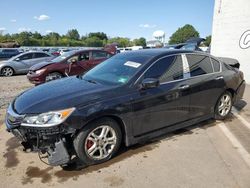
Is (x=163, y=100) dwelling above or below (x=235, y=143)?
above

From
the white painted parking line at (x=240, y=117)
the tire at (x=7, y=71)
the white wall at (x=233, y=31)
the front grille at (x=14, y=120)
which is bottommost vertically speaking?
the tire at (x=7, y=71)

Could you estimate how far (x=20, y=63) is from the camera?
1462 cm

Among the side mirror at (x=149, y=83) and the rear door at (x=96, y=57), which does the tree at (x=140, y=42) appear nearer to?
the rear door at (x=96, y=57)

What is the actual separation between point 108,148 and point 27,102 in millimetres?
1358

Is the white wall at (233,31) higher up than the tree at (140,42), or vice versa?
the white wall at (233,31)

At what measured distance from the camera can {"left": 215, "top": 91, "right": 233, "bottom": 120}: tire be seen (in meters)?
5.35

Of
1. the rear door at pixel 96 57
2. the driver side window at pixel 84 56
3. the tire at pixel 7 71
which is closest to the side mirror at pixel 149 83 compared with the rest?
the rear door at pixel 96 57

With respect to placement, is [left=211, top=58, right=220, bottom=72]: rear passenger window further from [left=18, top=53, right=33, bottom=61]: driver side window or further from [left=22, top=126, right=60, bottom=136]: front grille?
[left=18, top=53, right=33, bottom=61]: driver side window

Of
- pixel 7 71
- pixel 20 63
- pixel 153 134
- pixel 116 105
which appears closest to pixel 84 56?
pixel 20 63

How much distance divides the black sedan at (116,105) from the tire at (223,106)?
0.39 ft

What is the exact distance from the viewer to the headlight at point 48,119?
3250 millimetres

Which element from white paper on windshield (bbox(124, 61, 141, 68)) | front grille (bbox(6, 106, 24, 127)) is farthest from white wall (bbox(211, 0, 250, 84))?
front grille (bbox(6, 106, 24, 127))

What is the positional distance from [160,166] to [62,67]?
7387 millimetres

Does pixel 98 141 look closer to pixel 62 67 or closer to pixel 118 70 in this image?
pixel 118 70
